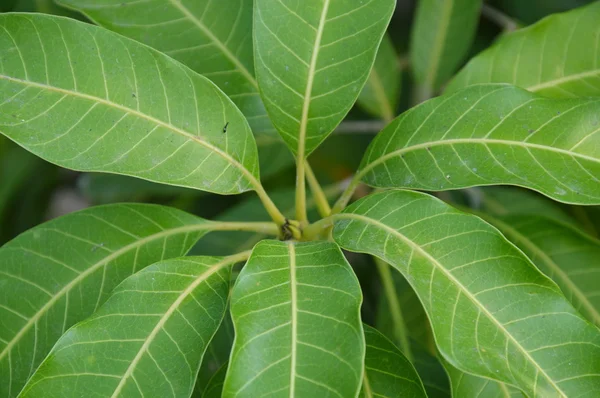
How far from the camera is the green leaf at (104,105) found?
2.10 feet

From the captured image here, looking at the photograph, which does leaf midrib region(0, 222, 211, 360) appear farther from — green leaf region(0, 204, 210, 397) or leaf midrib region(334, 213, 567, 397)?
leaf midrib region(334, 213, 567, 397)

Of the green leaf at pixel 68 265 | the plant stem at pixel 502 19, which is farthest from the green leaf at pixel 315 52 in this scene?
the plant stem at pixel 502 19

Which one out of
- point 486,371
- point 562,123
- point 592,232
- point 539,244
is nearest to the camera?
point 486,371

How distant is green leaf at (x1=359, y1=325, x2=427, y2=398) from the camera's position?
0.70 m

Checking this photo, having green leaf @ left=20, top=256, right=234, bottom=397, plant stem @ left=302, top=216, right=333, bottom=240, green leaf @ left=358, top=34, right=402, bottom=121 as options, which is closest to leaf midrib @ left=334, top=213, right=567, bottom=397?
plant stem @ left=302, top=216, right=333, bottom=240

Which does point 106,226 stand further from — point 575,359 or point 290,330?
point 575,359

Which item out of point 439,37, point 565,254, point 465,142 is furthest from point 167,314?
point 439,37

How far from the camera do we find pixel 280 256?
65 centimetres

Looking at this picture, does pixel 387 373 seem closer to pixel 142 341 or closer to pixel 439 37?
pixel 142 341

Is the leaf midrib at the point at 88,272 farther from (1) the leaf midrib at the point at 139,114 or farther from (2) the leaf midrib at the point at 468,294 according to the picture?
(2) the leaf midrib at the point at 468,294

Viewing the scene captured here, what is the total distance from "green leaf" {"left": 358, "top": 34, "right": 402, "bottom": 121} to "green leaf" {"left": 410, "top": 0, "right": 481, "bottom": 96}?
0.04m

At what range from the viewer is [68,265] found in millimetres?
741

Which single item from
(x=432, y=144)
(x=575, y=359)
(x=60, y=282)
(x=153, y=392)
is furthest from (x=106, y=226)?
(x=575, y=359)

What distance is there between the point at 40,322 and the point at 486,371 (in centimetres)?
50
